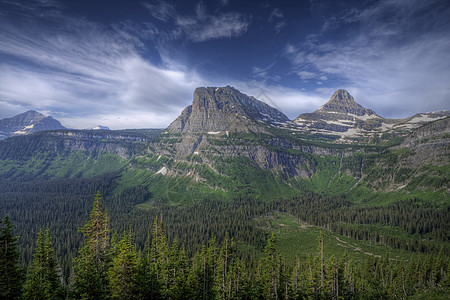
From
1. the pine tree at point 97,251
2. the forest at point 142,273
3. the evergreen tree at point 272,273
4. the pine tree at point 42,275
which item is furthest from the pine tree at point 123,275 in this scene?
the evergreen tree at point 272,273

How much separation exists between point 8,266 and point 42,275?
1215 cm

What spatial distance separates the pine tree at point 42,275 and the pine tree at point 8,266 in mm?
1367

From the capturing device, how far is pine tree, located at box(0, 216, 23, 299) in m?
26.8

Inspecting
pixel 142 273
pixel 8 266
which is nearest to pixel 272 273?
pixel 142 273

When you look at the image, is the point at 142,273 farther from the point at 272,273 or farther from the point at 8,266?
the point at 272,273

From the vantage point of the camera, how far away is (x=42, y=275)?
37031 mm

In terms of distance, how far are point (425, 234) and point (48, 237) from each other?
747ft

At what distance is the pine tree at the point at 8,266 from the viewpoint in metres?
26.8

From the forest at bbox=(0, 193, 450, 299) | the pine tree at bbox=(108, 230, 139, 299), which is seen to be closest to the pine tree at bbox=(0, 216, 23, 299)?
the forest at bbox=(0, 193, 450, 299)

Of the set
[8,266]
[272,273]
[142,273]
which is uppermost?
[8,266]

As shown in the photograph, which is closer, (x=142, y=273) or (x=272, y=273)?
(x=142, y=273)

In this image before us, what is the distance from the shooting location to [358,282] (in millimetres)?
76375

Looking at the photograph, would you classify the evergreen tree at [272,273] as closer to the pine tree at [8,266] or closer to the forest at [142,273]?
the forest at [142,273]

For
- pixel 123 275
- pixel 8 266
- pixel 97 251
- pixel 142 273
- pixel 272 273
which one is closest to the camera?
pixel 8 266
